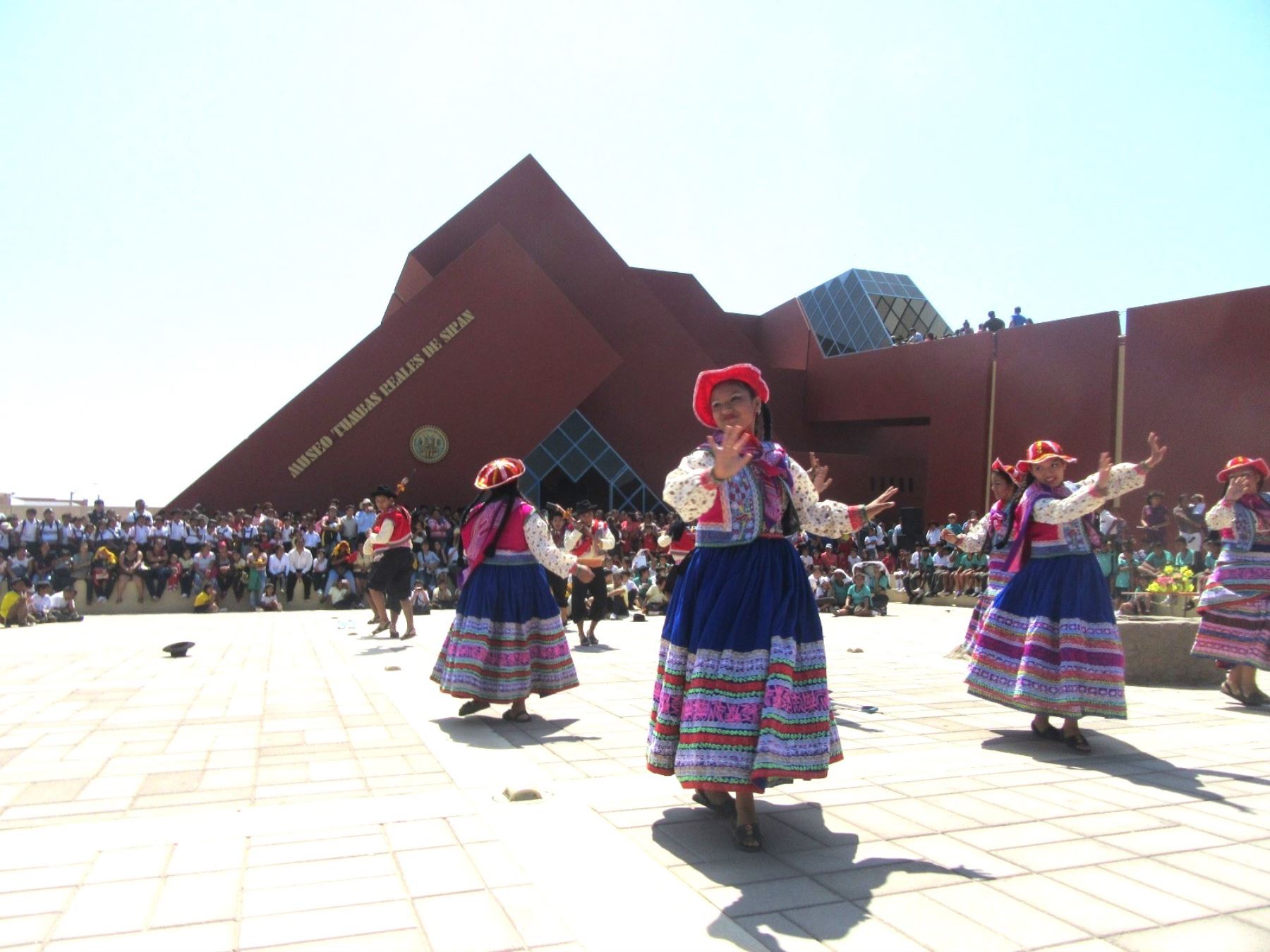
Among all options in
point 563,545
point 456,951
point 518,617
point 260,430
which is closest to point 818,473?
point 456,951

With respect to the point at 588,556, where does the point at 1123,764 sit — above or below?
below

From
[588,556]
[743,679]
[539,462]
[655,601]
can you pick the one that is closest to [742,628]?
[743,679]

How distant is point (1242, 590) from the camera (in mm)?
7020

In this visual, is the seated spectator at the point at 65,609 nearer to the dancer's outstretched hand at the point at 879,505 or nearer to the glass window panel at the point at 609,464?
the glass window panel at the point at 609,464

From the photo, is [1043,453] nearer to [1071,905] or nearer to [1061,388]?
[1071,905]

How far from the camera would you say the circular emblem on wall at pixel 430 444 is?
2117cm

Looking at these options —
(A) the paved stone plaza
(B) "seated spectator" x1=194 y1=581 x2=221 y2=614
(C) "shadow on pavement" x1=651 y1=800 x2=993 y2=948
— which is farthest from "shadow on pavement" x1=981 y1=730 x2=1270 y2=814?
(B) "seated spectator" x1=194 y1=581 x2=221 y2=614

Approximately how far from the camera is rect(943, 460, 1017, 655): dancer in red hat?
20.6 ft

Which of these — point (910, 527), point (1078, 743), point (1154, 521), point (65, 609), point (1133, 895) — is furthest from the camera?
point (910, 527)

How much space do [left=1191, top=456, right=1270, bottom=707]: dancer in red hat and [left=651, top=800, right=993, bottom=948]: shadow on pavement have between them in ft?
14.5

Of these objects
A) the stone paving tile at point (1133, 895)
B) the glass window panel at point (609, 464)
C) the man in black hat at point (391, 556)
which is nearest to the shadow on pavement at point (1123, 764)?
the stone paving tile at point (1133, 895)

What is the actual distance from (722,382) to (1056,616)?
2.88 m

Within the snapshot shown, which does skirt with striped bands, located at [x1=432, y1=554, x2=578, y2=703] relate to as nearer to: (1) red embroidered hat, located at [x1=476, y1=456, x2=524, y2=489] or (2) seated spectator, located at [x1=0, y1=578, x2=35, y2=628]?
(1) red embroidered hat, located at [x1=476, y1=456, x2=524, y2=489]

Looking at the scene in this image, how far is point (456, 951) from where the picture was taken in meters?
2.75
